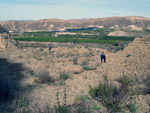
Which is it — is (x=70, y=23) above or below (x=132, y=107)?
above

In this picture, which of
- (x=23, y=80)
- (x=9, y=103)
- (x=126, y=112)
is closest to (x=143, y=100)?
(x=126, y=112)

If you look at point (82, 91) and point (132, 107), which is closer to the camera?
point (132, 107)

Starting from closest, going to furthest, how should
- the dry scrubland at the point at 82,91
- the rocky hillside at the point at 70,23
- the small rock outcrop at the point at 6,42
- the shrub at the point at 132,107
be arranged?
1. the shrub at the point at 132,107
2. the dry scrubland at the point at 82,91
3. the small rock outcrop at the point at 6,42
4. the rocky hillside at the point at 70,23

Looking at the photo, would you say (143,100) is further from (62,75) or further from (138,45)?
(138,45)

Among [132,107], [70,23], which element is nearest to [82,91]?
[132,107]

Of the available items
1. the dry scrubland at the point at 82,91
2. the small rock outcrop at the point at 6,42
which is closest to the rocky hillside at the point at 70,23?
the small rock outcrop at the point at 6,42

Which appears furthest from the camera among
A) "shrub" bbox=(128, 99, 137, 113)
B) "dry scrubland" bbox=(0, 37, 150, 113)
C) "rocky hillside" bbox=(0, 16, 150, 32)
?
"rocky hillside" bbox=(0, 16, 150, 32)

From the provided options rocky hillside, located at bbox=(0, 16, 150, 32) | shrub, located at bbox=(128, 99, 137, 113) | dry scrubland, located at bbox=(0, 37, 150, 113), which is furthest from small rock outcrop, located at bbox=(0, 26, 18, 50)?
rocky hillside, located at bbox=(0, 16, 150, 32)

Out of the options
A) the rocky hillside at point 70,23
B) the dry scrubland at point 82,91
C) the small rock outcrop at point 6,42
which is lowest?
the dry scrubland at point 82,91

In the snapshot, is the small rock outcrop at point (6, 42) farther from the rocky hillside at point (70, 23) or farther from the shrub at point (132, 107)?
the rocky hillside at point (70, 23)

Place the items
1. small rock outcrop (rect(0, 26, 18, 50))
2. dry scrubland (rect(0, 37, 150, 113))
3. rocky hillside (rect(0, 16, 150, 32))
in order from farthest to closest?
rocky hillside (rect(0, 16, 150, 32))
small rock outcrop (rect(0, 26, 18, 50))
dry scrubland (rect(0, 37, 150, 113))

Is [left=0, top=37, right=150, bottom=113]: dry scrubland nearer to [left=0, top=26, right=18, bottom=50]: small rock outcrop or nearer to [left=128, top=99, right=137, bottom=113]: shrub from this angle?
[left=128, top=99, right=137, bottom=113]: shrub

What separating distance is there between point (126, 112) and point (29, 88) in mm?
5583

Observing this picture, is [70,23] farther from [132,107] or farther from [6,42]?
[132,107]
